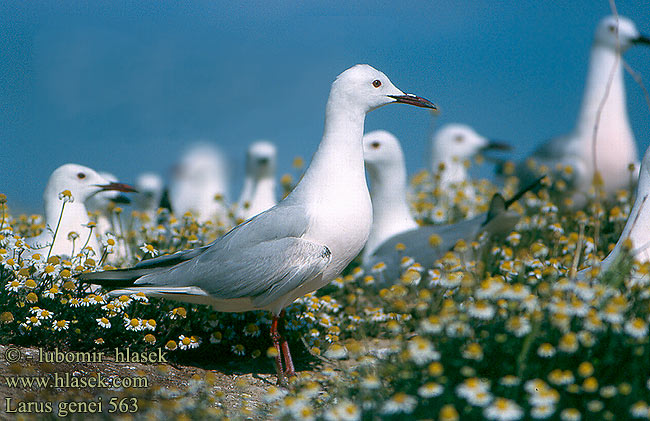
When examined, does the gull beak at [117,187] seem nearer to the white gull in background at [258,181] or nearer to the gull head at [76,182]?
the gull head at [76,182]

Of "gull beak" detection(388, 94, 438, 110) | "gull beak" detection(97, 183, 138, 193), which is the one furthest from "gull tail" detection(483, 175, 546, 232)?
"gull beak" detection(97, 183, 138, 193)

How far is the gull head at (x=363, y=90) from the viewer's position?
182 inches


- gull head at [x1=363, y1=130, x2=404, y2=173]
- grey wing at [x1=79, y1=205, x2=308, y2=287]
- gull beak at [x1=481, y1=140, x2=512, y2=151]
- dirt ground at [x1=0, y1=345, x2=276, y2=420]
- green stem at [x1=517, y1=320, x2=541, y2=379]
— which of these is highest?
gull beak at [x1=481, y1=140, x2=512, y2=151]

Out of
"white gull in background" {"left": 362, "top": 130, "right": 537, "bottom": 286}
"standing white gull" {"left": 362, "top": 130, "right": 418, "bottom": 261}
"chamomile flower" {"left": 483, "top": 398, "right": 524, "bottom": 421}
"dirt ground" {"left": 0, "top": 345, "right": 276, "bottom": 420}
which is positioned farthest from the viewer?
"standing white gull" {"left": 362, "top": 130, "right": 418, "bottom": 261}

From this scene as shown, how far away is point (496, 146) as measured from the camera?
12.1 meters

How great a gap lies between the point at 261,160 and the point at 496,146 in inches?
195

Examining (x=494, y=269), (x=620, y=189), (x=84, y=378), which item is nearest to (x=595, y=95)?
(x=620, y=189)

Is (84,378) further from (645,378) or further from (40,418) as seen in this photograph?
(645,378)

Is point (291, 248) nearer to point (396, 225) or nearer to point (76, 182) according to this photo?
point (76, 182)

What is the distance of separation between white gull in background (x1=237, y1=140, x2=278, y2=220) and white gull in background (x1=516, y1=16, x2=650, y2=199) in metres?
3.17

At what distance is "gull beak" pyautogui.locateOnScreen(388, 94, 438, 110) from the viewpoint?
4719mm

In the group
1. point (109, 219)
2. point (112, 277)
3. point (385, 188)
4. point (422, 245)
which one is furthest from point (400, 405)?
point (109, 219)

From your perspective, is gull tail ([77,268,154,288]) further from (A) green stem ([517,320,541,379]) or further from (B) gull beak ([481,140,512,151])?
(B) gull beak ([481,140,512,151])

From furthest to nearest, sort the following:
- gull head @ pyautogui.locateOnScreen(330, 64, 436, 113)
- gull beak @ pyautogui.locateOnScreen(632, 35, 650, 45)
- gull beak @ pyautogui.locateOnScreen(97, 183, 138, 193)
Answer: gull beak @ pyautogui.locateOnScreen(632, 35, 650, 45) → gull beak @ pyautogui.locateOnScreen(97, 183, 138, 193) → gull head @ pyautogui.locateOnScreen(330, 64, 436, 113)
